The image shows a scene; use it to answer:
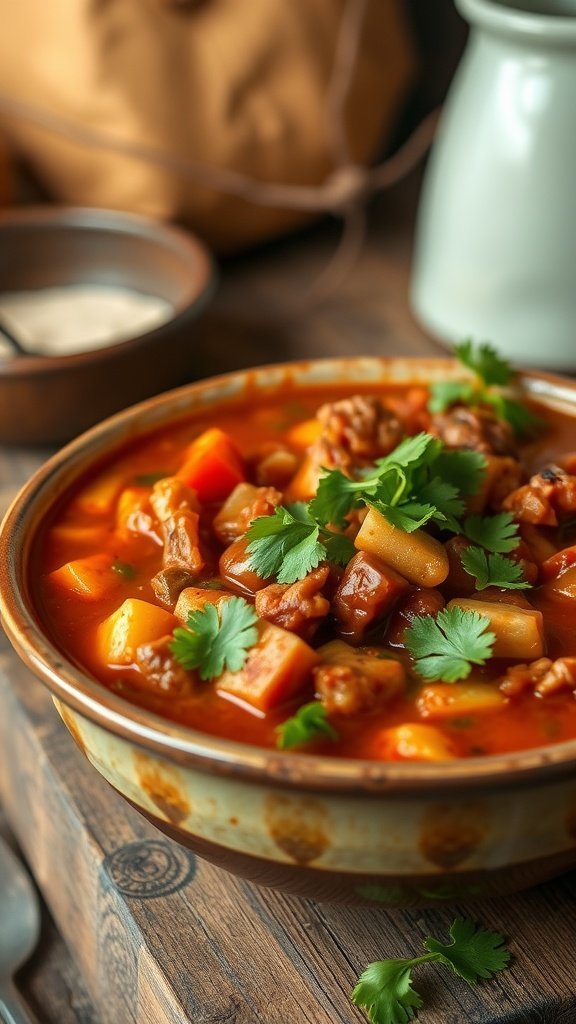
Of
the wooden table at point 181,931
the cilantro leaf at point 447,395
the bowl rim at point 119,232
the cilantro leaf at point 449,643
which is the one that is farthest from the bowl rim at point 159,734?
the bowl rim at point 119,232

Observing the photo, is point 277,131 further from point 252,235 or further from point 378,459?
point 378,459

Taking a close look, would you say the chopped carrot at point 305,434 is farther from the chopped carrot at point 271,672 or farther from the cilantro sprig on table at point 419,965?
the cilantro sprig on table at point 419,965

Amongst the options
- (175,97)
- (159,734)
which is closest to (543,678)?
(159,734)

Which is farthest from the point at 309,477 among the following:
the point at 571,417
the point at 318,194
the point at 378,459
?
the point at 318,194

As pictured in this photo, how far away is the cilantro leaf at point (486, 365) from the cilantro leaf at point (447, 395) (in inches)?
1.5

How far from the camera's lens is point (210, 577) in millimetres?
2027

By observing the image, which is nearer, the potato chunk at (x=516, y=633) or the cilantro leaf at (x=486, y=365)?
the potato chunk at (x=516, y=633)

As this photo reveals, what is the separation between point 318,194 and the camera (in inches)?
163

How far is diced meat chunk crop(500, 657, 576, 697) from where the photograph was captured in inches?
69.0

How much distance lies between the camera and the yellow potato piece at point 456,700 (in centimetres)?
173

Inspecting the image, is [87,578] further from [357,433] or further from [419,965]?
[419,965]

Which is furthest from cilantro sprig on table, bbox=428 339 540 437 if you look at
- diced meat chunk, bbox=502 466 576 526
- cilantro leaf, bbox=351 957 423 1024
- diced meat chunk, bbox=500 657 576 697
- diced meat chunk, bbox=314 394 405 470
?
cilantro leaf, bbox=351 957 423 1024

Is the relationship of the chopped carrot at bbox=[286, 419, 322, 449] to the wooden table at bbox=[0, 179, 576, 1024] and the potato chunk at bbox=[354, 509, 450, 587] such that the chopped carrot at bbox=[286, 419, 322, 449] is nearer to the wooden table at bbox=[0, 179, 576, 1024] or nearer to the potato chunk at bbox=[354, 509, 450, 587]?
the potato chunk at bbox=[354, 509, 450, 587]

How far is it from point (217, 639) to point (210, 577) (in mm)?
255
